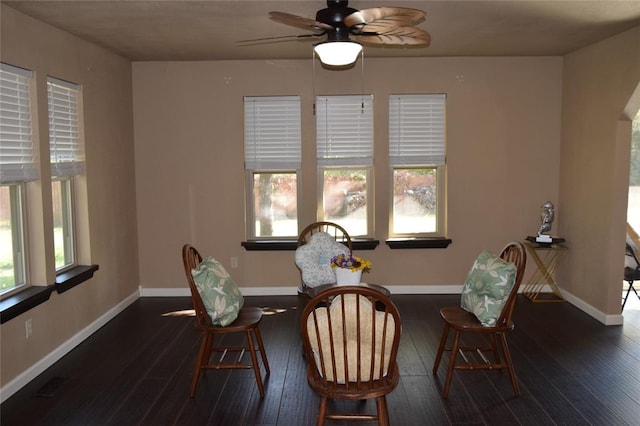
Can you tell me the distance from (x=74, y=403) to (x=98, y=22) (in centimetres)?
263

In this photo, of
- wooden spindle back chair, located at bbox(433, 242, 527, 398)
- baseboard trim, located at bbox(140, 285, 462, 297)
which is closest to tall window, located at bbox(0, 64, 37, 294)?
baseboard trim, located at bbox(140, 285, 462, 297)

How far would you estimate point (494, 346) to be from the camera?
12.0ft

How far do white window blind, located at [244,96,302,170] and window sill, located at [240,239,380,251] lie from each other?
784 mm

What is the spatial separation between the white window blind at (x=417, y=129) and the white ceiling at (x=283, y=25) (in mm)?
499

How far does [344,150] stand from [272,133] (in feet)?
2.55

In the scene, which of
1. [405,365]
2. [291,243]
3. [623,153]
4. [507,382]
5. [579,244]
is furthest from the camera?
[291,243]

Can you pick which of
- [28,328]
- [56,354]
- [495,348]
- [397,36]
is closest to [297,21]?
[397,36]

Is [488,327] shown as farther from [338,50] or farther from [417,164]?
[417,164]

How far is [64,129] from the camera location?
420cm

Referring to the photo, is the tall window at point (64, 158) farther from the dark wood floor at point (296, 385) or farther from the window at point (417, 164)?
the window at point (417, 164)

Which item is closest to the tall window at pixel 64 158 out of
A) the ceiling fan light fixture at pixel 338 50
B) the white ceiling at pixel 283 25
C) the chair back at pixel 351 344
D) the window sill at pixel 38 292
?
the window sill at pixel 38 292

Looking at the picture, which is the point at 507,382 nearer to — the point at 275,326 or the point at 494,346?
the point at 494,346

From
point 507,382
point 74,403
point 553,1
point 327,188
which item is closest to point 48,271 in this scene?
point 74,403

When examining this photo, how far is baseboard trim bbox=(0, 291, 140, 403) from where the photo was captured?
3.40 m
